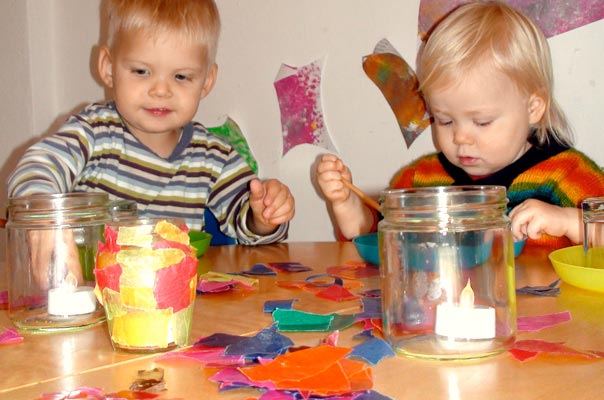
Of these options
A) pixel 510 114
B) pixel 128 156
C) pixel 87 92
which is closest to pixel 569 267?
pixel 510 114

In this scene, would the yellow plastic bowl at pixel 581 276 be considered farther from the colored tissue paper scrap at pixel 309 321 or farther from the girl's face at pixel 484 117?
the girl's face at pixel 484 117

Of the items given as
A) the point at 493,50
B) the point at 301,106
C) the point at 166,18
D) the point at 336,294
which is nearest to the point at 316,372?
the point at 336,294

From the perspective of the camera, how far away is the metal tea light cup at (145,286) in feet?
2.02

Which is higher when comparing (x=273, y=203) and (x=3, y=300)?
(x=273, y=203)

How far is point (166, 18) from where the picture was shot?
1411 millimetres

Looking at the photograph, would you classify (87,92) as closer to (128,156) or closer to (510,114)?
(128,156)

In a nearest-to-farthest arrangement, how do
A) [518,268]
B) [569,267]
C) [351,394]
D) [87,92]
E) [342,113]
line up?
[351,394] < [569,267] < [518,268] < [342,113] < [87,92]

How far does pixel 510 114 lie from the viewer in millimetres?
1327

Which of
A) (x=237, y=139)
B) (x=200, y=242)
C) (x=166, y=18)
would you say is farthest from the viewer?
(x=237, y=139)

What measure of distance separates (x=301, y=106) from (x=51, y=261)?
48.3 inches

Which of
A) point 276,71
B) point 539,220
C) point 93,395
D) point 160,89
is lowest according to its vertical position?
point 93,395

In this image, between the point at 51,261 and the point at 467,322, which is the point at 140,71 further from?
the point at 467,322

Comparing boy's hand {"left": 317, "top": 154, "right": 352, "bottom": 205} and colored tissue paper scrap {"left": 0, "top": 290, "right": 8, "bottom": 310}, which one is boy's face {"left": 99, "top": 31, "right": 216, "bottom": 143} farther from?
colored tissue paper scrap {"left": 0, "top": 290, "right": 8, "bottom": 310}

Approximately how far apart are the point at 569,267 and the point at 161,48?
0.94 metres
